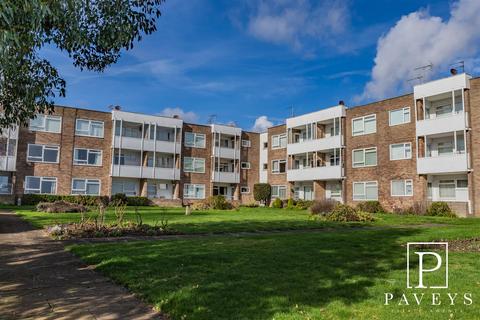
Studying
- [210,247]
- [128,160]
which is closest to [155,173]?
[128,160]

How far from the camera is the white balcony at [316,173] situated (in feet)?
128

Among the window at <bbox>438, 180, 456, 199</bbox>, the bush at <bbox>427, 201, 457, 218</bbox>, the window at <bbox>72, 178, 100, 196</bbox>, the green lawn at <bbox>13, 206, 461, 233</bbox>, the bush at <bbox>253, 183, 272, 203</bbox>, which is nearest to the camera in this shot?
the green lawn at <bbox>13, 206, 461, 233</bbox>

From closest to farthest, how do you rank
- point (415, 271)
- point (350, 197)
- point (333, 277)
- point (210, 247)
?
1. point (333, 277)
2. point (415, 271)
3. point (210, 247)
4. point (350, 197)

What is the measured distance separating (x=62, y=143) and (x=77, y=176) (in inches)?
142

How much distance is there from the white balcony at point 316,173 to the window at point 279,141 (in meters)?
4.52

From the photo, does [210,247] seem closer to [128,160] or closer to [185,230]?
[185,230]

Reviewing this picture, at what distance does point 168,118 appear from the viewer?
1855 inches

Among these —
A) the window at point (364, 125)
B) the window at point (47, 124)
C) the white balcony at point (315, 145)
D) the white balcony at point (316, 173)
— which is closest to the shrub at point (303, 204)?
the white balcony at point (316, 173)

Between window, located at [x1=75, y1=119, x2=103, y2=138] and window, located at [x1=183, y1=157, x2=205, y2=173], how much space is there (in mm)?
10588


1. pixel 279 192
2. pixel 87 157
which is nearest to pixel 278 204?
pixel 279 192

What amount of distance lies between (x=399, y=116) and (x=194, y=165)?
24.8 m

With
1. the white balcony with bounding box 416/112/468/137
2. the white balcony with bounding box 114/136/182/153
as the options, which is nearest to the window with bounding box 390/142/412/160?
the white balcony with bounding box 416/112/468/137

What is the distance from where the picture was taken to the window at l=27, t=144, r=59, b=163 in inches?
1529

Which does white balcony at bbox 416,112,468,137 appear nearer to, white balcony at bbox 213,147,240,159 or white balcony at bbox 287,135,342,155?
white balcony at bbox 287,135,342,155
